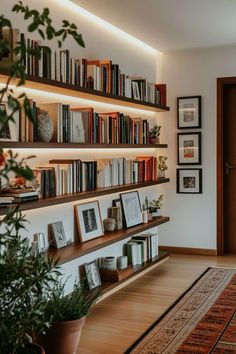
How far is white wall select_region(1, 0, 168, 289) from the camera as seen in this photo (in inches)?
144

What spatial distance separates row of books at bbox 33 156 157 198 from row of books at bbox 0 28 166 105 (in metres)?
0.64

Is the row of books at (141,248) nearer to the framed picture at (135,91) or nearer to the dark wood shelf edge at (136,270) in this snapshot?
the dark wood shelf edge at (136,270)

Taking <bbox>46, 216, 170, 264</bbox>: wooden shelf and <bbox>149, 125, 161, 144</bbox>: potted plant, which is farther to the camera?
<bbox>149, 125, 161, 144</bbox>: potted plant

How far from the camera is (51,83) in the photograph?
343cm

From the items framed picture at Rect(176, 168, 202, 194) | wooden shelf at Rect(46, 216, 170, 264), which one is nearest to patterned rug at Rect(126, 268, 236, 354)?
wooden shelf at Rect(46, 216, 170, 264)

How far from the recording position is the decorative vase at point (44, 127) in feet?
11.3

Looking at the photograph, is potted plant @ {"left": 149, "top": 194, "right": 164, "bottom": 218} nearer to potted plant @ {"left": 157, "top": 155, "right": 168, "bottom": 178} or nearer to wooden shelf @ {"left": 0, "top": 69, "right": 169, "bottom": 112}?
potted plant @ {"left": 157, "top": 155, "right": 168, "bottom": 178}

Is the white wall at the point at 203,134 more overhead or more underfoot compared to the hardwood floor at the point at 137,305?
more overhead

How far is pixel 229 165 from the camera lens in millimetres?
6176

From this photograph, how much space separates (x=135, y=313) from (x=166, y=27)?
2842 mm

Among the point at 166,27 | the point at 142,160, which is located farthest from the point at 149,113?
the point at 166,27

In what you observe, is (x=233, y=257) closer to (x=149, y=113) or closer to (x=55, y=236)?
(x=149, y=113)

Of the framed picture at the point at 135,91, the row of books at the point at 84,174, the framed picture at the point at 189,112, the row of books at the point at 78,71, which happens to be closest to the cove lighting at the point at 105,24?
the row of books at the point at 78,71

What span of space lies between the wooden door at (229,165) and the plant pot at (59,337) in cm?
377
